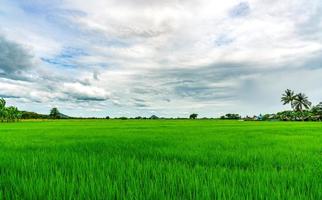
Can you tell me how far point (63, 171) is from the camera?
4.05 metres

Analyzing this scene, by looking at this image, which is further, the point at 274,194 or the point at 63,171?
the point at 63,171

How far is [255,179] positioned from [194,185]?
0.93 meters

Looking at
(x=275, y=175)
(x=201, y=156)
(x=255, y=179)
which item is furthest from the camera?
(x=201, y=156)

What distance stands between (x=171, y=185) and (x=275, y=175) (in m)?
1.59

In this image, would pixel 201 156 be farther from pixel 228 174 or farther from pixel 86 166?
pixel 86 166

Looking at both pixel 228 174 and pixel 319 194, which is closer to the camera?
pixel 319 194

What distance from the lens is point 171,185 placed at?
3.12 metres

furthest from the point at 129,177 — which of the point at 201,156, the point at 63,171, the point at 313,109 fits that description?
the point at 313,109

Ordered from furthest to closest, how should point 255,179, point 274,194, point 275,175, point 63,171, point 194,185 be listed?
point 63,171
point 275,175
point 255,179
point 194,185
point 274,194

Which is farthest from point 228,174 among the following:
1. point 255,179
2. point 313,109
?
point 313,109

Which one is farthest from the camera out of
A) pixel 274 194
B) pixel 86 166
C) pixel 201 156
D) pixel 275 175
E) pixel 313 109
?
pixel 313 109

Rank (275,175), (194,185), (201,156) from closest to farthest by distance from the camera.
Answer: (194,185), (275,175), (201,156)

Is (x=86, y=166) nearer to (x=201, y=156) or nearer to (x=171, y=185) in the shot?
(x=171, y=185)

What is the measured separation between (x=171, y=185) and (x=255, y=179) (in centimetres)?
113
